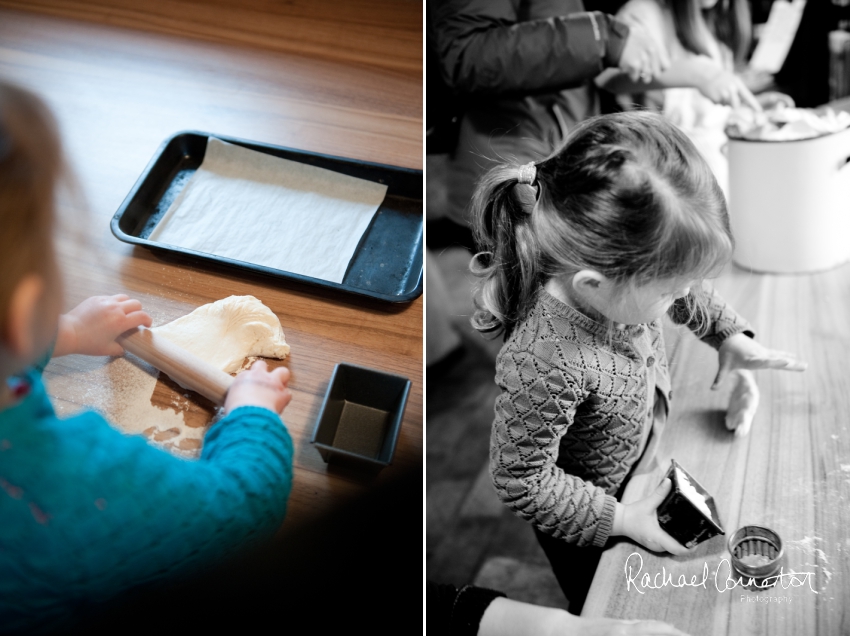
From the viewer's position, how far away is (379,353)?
2.10 ft

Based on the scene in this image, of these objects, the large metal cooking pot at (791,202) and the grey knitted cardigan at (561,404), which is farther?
the large metal cooking pot at (791,202)

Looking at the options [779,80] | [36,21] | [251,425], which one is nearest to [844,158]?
[779,80]

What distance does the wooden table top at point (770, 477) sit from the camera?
1.60ft

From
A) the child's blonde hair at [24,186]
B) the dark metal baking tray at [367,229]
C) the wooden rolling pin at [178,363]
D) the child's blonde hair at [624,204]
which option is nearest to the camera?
the child's blonde hair at [24,186]

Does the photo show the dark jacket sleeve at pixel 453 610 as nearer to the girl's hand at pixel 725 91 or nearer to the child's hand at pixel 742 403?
the child's hand at pixel 742 403

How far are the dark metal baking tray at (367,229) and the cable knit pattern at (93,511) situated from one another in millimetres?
239

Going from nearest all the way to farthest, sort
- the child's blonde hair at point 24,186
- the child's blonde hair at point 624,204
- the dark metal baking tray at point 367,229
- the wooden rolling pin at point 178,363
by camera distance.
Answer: the child's blonde hair at point 24,186 → the child's blonde hair at point 624,204 → the wooden rolling pin at point 178,363 → the dark metal baking tray at point 367,229

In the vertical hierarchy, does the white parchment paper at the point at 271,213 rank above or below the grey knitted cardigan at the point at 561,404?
above

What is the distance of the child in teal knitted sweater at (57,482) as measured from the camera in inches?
13.7

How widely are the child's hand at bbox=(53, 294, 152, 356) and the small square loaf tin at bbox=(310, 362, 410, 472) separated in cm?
19

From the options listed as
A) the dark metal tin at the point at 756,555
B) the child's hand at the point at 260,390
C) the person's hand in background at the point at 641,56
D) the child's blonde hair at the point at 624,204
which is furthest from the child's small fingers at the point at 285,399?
the person's hand in background at the point at 641,56

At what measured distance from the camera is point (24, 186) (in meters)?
0.35

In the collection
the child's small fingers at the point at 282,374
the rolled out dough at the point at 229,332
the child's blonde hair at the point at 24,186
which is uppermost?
the child's blonde hair at the point at 24,186

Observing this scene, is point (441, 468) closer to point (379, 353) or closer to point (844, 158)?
point (379, 353)
